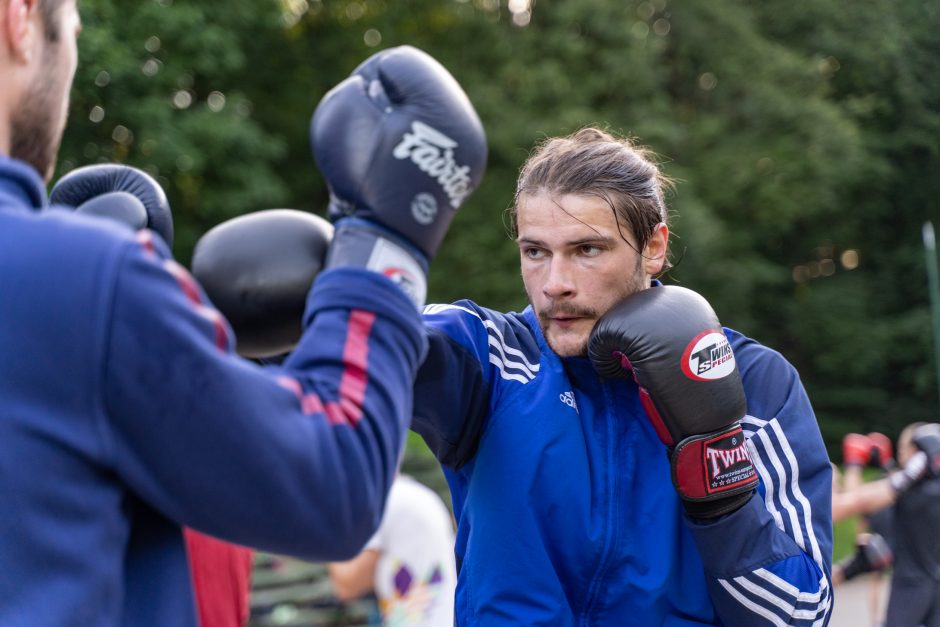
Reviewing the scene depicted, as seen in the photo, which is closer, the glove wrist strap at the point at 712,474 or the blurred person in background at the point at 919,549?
the glove wrist strap at the point at 712,474

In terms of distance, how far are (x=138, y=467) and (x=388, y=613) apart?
279cm

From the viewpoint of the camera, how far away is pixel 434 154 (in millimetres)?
1300

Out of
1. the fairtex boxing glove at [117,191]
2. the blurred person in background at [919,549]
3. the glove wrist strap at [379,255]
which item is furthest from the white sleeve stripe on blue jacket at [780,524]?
the blurred person in background at [919,549]

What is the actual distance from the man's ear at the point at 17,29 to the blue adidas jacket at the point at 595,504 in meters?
1.04

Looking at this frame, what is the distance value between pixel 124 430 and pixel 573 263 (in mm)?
1355

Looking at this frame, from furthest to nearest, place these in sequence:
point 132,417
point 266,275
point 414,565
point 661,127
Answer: point 661,127
point 414,565
point 266,275
point 132,417

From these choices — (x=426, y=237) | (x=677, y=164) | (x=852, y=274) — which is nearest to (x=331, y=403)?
(x=426, y=237)

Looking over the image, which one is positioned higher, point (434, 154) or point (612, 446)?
point (434, 154)

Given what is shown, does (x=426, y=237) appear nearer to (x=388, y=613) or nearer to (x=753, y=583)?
(x=753, y=583)

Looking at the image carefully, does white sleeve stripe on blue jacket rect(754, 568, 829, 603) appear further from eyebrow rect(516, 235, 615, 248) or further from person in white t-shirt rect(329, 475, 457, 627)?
person in white t-shirt rect(329, 475, 457, 627)

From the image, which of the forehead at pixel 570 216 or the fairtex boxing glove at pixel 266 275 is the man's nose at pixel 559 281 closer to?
the forehead at pixel 570 216

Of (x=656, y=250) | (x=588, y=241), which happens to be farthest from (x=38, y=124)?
(x=656, y=250)

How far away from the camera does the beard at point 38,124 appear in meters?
1.13

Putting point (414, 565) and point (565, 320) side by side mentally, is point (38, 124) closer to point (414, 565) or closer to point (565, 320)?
point (565, 320)
